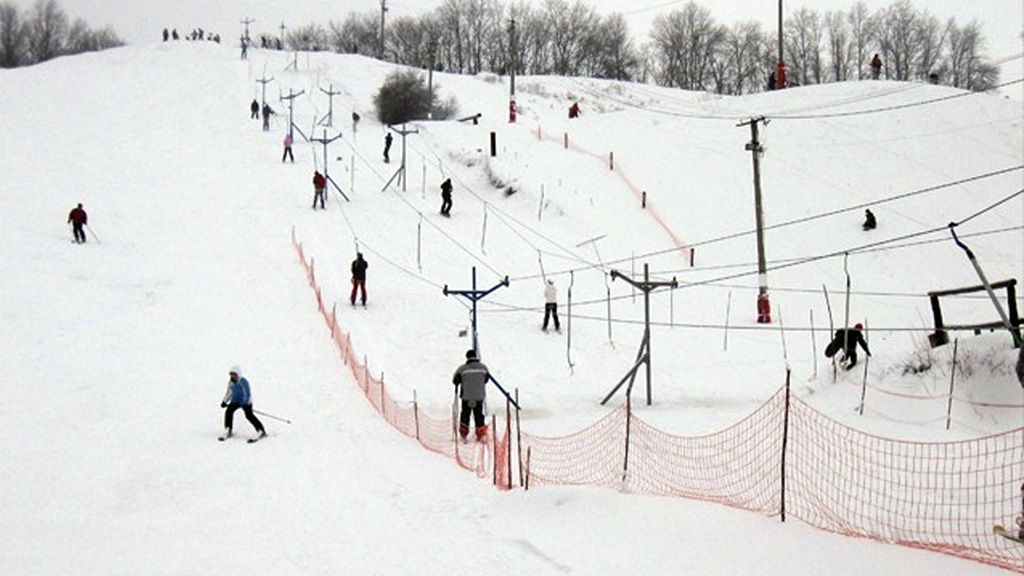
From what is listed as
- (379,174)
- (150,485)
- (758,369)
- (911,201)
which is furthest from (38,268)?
(911,201)

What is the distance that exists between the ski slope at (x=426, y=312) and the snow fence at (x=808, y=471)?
0.70m

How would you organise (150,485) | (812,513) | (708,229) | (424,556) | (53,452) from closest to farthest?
(424,556), (812,513), (150,485), (53,452), (708,229)

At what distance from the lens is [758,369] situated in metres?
20.2

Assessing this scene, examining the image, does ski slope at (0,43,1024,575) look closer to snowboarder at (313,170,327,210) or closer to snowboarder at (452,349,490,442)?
snowboarder at (313,170,327,210)

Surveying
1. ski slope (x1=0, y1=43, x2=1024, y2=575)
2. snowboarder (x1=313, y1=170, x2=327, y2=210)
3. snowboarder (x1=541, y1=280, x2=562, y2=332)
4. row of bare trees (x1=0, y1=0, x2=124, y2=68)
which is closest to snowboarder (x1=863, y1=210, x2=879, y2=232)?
ski slope (x1=0, y1=43, x2=1024, y2=575)

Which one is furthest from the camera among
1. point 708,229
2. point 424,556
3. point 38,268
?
point 708,229

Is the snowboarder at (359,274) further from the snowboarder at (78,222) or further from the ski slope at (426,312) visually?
the snowboarder at (78,222)

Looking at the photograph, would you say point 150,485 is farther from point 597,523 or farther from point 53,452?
point 597,523

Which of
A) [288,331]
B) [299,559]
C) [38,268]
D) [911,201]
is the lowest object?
[299,559]

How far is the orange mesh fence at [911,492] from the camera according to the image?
931 centimetres

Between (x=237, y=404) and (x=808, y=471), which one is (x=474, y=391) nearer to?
(x=237, y=404)

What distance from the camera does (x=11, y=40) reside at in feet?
342

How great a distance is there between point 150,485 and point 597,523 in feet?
21.2

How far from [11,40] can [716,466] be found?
11824cm
